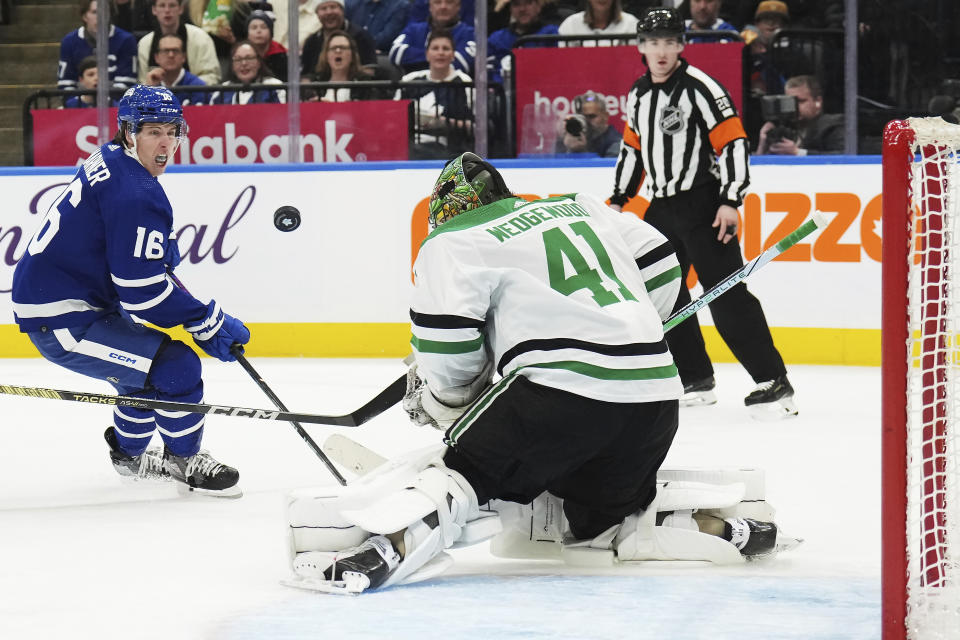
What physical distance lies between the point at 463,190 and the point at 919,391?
0.89 meters

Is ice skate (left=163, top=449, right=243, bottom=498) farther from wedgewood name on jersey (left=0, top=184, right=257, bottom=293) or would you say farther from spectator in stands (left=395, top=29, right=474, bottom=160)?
spectator in stands (left=395, top=29, right=474, bottom=160)

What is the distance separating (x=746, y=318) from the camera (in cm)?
449

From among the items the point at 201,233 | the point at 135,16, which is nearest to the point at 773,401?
the point at 201,233

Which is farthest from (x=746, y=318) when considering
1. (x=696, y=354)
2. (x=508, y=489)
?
(x=508, y=489)

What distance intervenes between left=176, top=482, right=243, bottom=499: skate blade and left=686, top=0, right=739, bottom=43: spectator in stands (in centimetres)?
333

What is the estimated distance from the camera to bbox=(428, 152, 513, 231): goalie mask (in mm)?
2557

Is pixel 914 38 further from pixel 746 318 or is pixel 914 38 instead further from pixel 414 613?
pixel 414 613

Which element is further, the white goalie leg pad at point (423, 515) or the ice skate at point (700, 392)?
the ice skate at point (700, 392)

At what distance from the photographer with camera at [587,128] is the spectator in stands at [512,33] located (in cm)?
31

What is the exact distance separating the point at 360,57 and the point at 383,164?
599mm

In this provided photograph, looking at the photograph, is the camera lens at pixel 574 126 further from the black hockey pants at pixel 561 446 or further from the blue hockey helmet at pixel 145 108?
the black hockey pants at pixel 561 446

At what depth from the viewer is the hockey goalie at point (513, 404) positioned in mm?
2398

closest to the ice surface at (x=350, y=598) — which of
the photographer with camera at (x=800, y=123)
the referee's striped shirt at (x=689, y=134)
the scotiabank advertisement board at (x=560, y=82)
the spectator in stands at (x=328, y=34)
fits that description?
the referee's striped shirt at (x=689, y=134)

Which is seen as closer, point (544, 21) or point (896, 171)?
point (896, 171)
